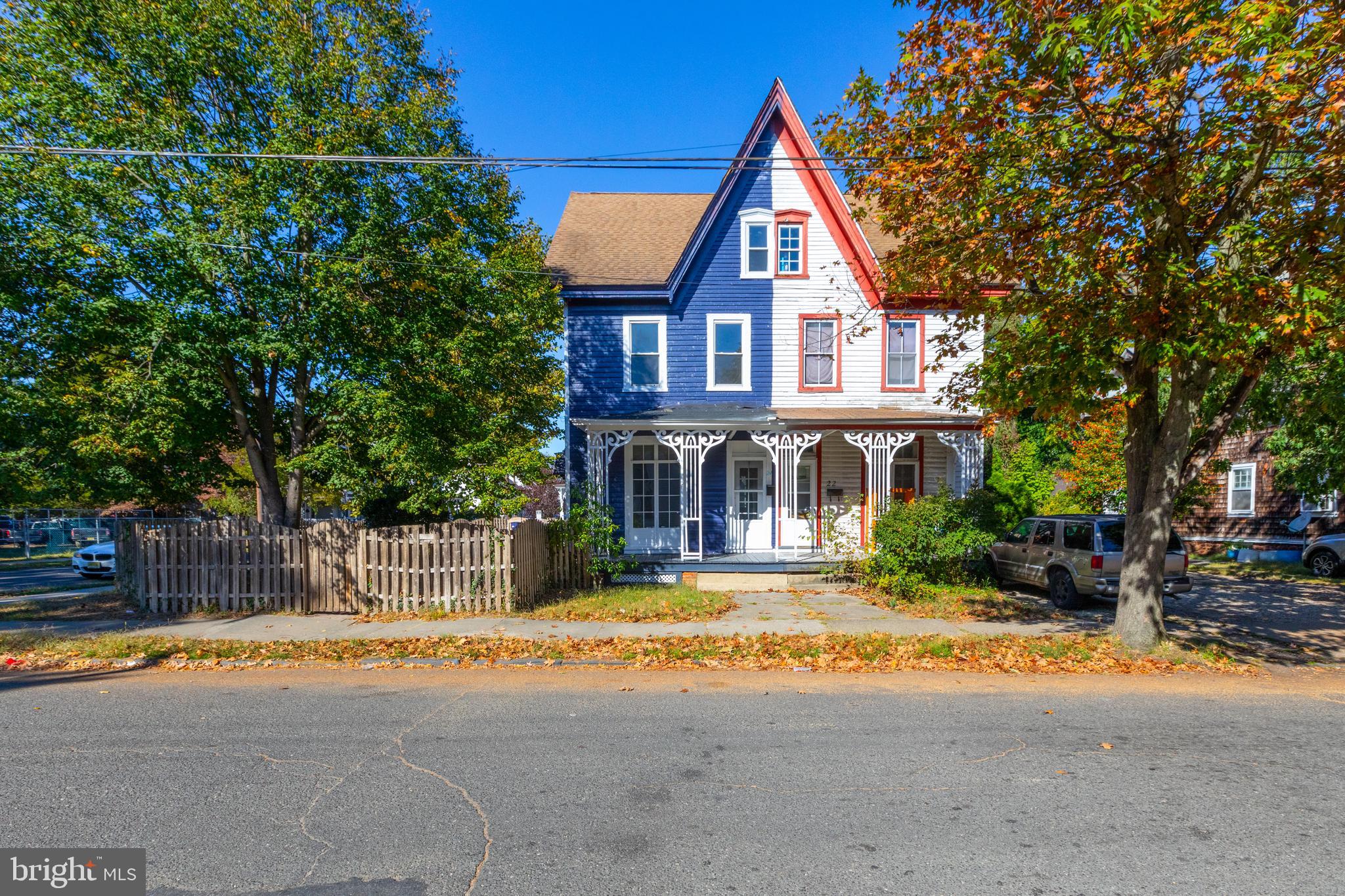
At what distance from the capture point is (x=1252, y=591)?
45.1 ft

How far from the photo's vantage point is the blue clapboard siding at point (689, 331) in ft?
53.5

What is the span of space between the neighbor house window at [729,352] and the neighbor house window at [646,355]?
3.64 feet

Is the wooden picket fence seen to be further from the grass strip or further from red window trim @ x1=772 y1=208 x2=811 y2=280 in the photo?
red window trim @ x1=772 y1=208 x2=811 y2=280

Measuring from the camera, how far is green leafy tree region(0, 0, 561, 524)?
34.2 feet

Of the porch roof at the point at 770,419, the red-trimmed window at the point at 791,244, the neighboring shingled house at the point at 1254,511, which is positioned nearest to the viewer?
the porch roof at the point at 770,419

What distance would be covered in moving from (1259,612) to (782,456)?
9.00 meters

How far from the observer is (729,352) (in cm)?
1645

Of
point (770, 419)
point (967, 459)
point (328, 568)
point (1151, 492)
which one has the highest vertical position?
point (770, 419)

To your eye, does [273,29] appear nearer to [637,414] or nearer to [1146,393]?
[637,414]

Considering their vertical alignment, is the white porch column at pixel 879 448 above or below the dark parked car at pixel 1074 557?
above

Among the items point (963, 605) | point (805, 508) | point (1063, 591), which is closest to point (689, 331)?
point (805, 508)

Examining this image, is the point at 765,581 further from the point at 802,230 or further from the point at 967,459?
the point at 802,230

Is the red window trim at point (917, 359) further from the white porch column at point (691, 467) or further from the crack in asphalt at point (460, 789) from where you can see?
the crack in asphalt at point (460, 789)

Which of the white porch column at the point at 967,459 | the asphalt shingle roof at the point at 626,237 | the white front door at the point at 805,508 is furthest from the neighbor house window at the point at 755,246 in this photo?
the white porch column at the point at 967,459
